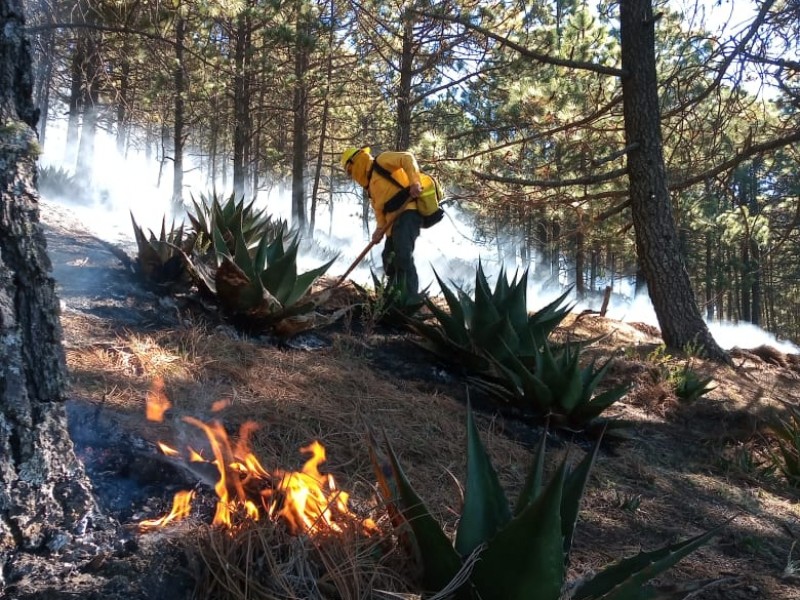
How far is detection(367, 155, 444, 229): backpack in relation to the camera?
631 centimetres

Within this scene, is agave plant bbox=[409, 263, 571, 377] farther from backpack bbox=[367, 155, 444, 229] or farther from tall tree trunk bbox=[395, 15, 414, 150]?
tall tree trunk bbox=[395, 15, 414, 150]

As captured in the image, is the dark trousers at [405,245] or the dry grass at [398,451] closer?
the dry grass at [398,451]

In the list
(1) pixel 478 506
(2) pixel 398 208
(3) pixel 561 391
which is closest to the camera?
(1) pixel 478 506

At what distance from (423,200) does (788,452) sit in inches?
153

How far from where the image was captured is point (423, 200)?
20.8 ft

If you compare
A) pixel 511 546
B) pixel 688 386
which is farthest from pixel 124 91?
pixel 511 546

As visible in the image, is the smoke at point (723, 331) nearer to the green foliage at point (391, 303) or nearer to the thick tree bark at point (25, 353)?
the green foliage at point (391, 303)

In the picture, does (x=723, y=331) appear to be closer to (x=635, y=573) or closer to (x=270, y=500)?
(x=635, y=573)

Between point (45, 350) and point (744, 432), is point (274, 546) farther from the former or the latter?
point (744, 432)

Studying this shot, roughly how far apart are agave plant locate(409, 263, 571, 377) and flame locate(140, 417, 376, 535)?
2575 millimetres

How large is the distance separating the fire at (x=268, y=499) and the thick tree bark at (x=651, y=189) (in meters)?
6.02

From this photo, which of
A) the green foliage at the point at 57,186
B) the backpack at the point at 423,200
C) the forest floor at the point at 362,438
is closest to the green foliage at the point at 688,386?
the forest floor at the point at 362,438

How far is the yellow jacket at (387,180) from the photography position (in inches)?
245

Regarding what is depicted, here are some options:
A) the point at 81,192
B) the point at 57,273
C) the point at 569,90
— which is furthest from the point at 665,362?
the point at 81,192
